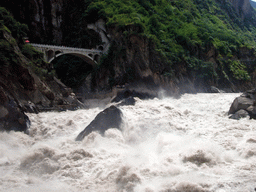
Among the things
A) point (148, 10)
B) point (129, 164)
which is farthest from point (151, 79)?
point (129, 164)

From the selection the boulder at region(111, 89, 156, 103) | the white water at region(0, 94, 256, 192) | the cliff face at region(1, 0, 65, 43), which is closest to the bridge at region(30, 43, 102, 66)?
the cliff face at region(1, 0, 65, 43)

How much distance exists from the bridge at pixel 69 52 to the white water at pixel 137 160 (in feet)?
75.9

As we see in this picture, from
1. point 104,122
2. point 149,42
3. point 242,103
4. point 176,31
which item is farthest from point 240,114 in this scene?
point 176,31

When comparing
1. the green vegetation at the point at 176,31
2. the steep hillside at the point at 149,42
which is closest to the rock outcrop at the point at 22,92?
the steep hillside at the point at 149,42

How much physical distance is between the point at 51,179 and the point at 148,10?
43.4 meters

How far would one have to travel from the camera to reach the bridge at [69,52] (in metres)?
36.7

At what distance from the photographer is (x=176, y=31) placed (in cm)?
4578

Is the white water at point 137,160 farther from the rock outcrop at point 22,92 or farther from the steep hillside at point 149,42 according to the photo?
the steep hillside at point 149,42

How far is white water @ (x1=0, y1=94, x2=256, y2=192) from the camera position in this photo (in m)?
8.36

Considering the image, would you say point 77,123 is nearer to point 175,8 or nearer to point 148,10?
point 148,10

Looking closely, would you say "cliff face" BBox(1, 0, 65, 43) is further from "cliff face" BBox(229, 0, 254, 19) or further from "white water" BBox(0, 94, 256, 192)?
"cliff face" BBox(229, 0, 254, 19)

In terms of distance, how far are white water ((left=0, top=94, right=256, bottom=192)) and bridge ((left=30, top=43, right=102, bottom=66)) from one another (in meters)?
23.1

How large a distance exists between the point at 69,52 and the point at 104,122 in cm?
2759

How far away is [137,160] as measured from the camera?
10281 mm
